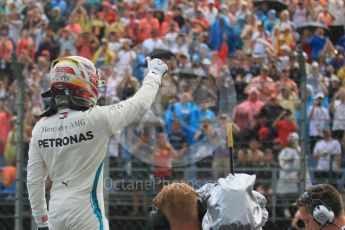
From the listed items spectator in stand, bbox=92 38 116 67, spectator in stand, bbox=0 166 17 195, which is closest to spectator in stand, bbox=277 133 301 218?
spectator in stand, bbox=0 166 17 195

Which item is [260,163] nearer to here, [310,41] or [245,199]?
[310,41]

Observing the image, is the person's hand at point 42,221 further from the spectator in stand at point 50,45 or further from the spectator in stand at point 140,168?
the spectator in stand at point 50,45

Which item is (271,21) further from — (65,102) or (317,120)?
(65,102)

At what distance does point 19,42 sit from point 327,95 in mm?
7188

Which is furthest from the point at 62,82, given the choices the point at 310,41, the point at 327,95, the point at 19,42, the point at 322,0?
the point at 19,42

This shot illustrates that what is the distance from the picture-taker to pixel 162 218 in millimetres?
4770

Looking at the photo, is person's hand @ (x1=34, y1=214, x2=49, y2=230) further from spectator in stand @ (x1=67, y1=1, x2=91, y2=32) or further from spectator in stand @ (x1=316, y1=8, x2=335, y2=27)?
spectator in stand @ (x1=67, y1=1, x2=91, y2=32)

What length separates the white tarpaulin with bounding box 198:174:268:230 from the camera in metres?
4.49

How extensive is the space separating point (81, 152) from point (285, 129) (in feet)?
13.8

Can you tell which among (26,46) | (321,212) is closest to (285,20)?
(26,46)

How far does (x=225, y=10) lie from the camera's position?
15266 millimetres

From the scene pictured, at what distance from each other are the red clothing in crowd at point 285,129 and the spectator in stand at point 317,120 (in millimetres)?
191

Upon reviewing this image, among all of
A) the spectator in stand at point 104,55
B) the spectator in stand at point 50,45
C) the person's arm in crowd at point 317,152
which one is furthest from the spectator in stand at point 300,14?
the person's arm in crowd at point 317,152

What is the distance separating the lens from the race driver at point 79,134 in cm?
604
